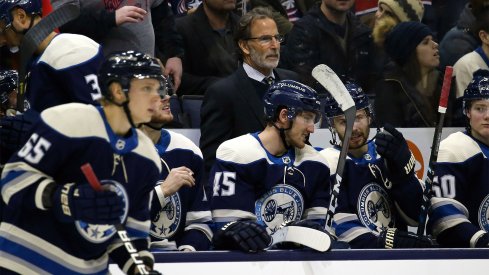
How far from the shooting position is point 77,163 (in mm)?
3531

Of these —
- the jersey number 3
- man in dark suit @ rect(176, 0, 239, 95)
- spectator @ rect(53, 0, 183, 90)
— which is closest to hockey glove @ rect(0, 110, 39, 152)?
the jersey number 3

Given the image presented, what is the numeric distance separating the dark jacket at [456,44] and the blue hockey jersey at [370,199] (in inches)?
66.8

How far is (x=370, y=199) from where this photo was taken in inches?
199

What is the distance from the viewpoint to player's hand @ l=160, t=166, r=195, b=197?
4688mm

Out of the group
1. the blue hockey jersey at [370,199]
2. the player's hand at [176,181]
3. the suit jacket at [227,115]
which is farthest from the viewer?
the suit jacket at [227,115]

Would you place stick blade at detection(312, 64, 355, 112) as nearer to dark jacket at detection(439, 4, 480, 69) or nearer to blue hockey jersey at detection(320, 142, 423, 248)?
blue hockey jersey at detection(320, 142, 423, 248)

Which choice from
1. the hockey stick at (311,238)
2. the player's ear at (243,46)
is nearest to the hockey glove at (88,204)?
the hockey stick at (311,238)

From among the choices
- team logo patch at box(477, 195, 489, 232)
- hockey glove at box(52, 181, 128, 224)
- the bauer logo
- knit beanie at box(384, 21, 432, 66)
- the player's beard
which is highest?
hockey glove at box(52, 181, 128, 224)

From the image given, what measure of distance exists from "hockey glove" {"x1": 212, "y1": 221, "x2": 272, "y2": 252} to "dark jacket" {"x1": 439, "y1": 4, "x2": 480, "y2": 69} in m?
2.49

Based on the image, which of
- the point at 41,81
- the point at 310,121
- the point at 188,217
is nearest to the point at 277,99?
the point at 310,121

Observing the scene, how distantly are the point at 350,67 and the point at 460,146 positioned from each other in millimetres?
1290

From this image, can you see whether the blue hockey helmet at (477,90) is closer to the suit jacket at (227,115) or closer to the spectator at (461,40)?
the suit jacket at (227,115)

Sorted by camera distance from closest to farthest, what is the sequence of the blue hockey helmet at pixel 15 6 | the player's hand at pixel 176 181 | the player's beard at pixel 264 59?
the blue hockey helmet at pixel 15 6 → the player's hand at pixel 176 181 → the player's beard at pixel 264 59

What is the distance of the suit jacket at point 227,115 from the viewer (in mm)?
5586
